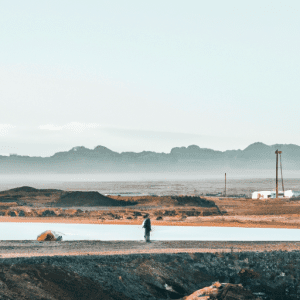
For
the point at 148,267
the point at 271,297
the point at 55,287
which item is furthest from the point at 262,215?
the point at 55,287

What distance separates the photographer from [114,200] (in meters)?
34.9

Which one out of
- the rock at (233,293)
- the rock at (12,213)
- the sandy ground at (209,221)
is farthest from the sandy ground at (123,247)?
the rock at (12,213)

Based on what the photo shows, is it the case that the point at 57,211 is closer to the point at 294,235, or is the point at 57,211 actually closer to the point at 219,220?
the point at 219,220

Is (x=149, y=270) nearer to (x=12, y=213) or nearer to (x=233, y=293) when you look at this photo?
(x=233, y=293)

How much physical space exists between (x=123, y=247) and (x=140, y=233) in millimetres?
5261

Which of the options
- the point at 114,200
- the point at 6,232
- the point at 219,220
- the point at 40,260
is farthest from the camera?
the point at 114,200

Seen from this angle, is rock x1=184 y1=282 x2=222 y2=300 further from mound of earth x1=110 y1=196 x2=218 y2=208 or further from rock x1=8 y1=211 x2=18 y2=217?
mound of earth x1=110 y1=196 x2=218 y2=208

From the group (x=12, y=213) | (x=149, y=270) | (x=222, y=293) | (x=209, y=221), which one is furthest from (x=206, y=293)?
(x=12, y=213)

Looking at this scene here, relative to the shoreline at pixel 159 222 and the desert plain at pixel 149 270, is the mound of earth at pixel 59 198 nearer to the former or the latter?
the shoreline at pixel 159 222

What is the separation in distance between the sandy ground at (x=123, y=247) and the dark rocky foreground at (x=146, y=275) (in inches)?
11.1

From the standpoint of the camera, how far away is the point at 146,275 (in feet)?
42.1

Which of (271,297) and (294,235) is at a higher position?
(294,235)

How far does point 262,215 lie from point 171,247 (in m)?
13.1

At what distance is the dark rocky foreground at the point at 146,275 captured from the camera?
12.1m
